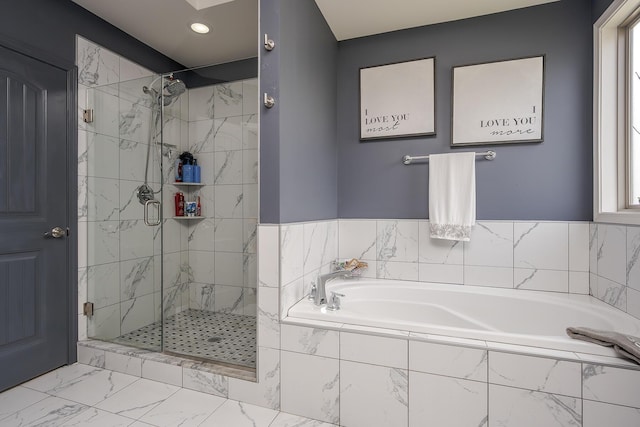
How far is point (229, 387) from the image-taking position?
66.6 inches

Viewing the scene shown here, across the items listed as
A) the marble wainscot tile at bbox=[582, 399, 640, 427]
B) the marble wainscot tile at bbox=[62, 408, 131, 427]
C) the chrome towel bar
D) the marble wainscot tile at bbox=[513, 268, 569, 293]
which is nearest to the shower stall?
the marble wainscot tile at bbox=[62, 408, 131, 427]

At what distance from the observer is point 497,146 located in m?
2.16

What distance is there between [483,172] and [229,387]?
7.09 ft

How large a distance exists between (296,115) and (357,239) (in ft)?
3.77

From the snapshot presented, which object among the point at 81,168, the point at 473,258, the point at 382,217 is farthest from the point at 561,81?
the point at 81,168

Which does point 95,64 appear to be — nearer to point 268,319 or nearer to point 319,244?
point 319,244

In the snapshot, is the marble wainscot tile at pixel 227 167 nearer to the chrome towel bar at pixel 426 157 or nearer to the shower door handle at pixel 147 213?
the shower door handle at pixel 147 213

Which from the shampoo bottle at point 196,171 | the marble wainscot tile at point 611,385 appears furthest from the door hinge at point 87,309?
the marble wainscot tile at point 611,385

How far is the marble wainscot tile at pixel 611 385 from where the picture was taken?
3.70 feet

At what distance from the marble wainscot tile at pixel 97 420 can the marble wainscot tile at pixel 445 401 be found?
1372 mm

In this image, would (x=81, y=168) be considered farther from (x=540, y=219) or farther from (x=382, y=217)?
(x=540, y=219)

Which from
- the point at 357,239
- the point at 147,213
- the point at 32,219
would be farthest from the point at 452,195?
the point at 32,219

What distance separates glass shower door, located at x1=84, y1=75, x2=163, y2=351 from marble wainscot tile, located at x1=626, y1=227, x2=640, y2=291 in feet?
9.29

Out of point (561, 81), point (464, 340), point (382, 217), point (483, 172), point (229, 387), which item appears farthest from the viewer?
point (382, 217)
